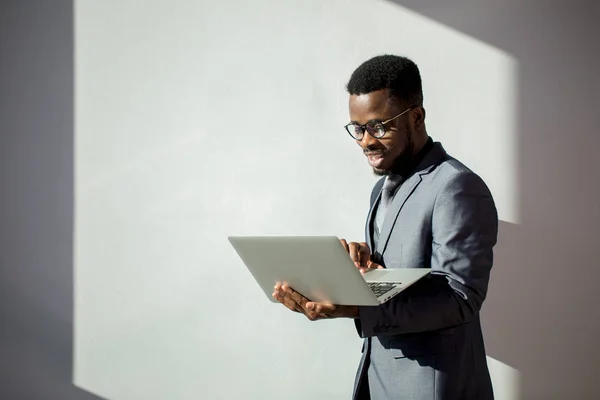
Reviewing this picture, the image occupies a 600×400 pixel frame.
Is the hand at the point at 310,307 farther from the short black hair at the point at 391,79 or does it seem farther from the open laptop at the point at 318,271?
the short black hair at the point at 391,79

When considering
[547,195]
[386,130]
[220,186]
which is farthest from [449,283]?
[220,186]

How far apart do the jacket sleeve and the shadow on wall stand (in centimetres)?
105

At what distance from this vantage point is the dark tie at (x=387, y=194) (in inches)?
64.5

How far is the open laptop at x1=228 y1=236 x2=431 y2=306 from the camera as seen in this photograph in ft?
4.01

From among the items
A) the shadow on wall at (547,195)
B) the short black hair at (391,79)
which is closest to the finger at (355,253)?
the short black hair at (391,79)

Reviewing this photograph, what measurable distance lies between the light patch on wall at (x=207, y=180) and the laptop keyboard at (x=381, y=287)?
3.58ft

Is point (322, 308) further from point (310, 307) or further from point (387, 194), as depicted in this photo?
point (387, 194)

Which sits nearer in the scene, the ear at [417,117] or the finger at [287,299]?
the finger at [287,299]

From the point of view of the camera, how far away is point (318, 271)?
129cm

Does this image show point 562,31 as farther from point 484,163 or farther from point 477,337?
point 477,337

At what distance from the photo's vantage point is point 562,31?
2391 mm

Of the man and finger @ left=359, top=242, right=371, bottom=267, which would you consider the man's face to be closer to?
the man

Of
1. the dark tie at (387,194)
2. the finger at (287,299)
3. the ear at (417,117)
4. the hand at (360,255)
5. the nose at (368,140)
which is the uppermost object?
the ear at (417,117)

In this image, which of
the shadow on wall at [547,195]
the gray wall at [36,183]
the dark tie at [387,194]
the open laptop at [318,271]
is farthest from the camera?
the gray wall at [36,183]
